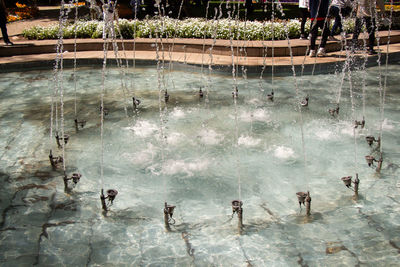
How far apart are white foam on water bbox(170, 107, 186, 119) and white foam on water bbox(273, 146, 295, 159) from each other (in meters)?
2.11

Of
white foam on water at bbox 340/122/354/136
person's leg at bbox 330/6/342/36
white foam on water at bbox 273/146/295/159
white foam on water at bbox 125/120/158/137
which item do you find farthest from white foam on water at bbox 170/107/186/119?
person's leg at bbox 330/6/342/36

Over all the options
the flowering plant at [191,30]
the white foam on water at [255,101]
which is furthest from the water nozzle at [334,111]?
the flowering plant at [191,30]

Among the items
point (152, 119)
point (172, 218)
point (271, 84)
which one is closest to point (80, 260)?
point (172, 218)

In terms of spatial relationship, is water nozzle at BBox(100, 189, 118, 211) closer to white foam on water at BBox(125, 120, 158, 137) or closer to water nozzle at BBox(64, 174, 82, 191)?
water nozzle at BBox(64, 174, 82, 191)

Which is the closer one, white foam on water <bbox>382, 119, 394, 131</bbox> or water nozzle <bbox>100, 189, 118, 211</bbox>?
water nozzle <bbox>100, 189, 118, 211</bbox>

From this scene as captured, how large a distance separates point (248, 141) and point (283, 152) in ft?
2.13

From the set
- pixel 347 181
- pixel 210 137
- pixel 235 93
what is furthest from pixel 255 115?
pixel 347 181

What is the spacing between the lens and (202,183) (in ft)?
17.8

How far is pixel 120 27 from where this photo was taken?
13375mm

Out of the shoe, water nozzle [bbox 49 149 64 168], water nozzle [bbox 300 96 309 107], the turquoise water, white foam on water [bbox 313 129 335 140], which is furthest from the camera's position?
the shoe

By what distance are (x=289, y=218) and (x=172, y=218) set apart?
1321 mm

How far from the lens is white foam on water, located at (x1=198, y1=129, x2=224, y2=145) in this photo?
662cm

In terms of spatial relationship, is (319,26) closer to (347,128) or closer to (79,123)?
(347,128)

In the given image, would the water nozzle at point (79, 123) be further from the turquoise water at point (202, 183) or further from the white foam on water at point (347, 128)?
the white foam on water at point (347, 128)
